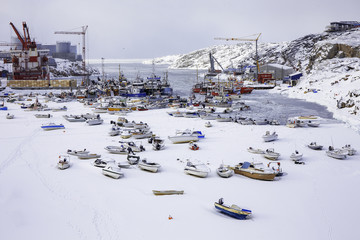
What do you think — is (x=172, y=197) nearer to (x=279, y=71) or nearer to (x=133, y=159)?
(x=133, y=159)

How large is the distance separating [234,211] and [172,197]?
3.64 metres

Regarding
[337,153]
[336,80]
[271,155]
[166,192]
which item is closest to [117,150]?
[166,192]

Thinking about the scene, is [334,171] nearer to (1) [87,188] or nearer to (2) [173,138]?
(2) [173,138]

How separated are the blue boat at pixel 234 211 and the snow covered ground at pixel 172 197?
0.88 ft

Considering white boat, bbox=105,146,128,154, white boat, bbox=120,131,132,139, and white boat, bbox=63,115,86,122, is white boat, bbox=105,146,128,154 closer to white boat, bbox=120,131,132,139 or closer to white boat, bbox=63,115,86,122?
white boat, bbox=120,131,132,139

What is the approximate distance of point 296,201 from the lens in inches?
637

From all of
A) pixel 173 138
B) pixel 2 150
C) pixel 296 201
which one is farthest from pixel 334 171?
pixel 2 150

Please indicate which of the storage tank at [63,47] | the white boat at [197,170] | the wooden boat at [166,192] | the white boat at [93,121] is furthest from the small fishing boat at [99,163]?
the storage tank at [63,47]

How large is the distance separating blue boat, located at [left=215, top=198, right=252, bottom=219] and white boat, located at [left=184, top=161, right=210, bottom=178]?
4.61 metres

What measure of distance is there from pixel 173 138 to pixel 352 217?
655 inches

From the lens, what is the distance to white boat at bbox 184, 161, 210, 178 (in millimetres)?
19500

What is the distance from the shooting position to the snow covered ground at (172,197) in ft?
43.9

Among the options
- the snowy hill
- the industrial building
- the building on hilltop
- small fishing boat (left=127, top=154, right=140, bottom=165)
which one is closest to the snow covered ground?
small fishing boat (left=127, top=154, right=140, bottom=165)

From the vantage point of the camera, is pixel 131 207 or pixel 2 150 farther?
pixel 2 150
